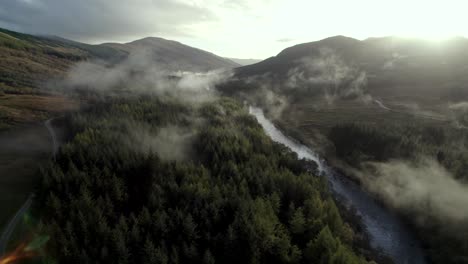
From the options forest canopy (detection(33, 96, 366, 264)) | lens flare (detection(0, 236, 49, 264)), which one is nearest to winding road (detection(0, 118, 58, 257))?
lens flare (detection(0, 236, 49, 264))

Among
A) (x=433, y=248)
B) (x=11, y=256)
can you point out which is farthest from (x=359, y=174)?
(x=11, y=256)

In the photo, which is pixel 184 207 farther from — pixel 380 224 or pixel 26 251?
pixel 380 224

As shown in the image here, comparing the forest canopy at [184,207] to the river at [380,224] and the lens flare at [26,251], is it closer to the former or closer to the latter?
the lens flare at [26,251]

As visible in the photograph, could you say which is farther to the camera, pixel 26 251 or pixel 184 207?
pixel 184 207

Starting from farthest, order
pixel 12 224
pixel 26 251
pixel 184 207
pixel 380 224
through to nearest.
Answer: pixel 380 224 → pixel 184 207 → pixel 12 224 → pixel 26 251

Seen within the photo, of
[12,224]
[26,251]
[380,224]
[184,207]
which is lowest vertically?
[380,224]

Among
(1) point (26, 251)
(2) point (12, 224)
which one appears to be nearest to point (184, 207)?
(1) point (26, 251)

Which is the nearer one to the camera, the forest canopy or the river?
the forest canopy

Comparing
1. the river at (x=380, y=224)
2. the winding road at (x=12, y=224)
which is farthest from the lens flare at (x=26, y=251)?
the river at (x=380, y=224)

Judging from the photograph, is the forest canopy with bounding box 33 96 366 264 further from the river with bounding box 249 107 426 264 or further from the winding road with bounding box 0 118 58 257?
the river with bounding box 249 107 426 264

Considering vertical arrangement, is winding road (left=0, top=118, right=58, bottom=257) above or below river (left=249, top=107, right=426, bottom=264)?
above
